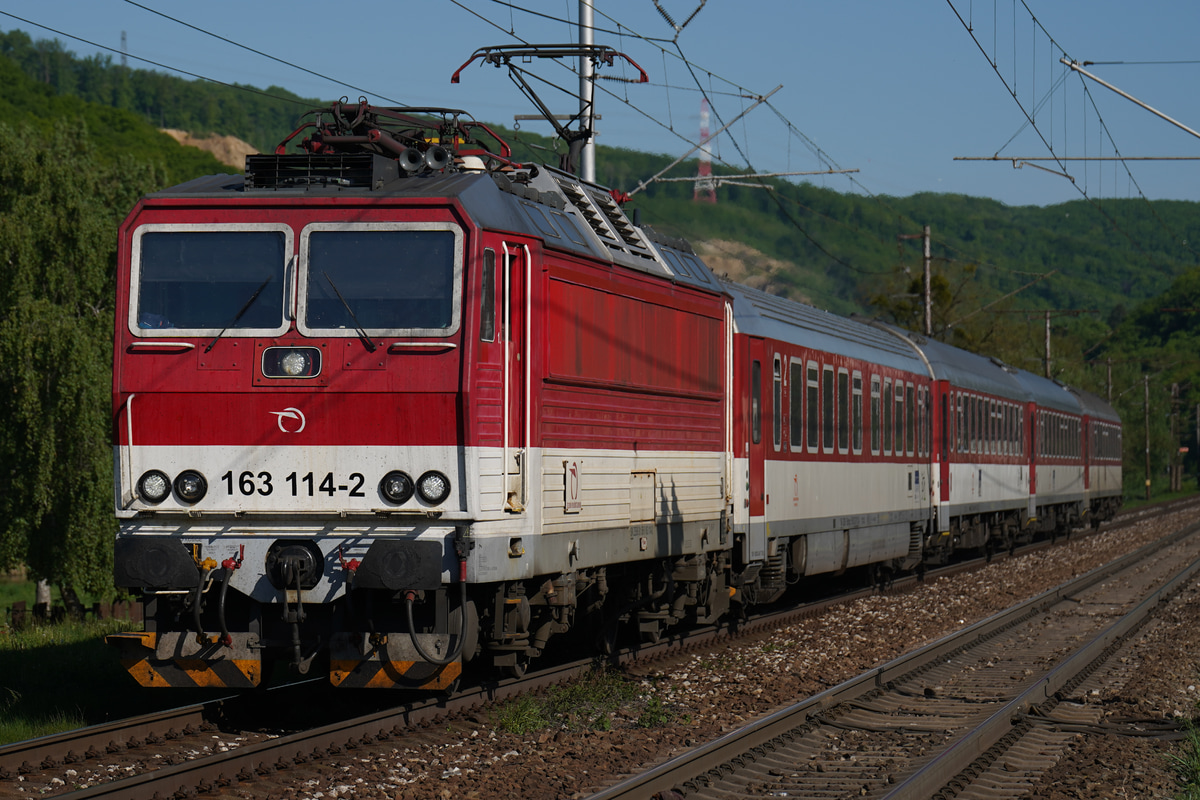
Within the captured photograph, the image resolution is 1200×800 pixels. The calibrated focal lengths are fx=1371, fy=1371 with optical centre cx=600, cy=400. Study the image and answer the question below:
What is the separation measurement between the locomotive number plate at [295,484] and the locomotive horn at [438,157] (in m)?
2.36

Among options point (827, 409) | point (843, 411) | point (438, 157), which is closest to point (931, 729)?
point (438, 157)

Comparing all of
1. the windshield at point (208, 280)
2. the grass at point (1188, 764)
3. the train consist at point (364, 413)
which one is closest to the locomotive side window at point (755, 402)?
the train consist at point (364, 413)

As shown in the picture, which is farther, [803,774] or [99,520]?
[99,520]

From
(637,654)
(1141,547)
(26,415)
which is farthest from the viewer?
(1141,547)

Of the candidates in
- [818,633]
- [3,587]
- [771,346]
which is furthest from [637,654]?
[3,587]

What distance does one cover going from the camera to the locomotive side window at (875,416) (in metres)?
19.5

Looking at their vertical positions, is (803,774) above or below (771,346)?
below

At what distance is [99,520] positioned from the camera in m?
24.9

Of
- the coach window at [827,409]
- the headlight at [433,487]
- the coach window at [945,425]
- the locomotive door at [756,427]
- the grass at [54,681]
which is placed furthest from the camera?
the coach window at [945,425]

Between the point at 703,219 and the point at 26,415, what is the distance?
11334cm

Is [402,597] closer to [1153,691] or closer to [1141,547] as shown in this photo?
[1153,691]

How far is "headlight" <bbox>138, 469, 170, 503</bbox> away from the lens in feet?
29.1

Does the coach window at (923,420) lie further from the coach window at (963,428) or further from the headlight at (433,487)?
the headlight at (433,487)

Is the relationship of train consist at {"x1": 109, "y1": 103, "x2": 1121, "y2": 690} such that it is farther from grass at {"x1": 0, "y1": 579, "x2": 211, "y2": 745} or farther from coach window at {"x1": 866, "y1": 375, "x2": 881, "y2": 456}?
coach window at {"x1": 866, "y1": 375, "x2": 881, "y2": 456}
